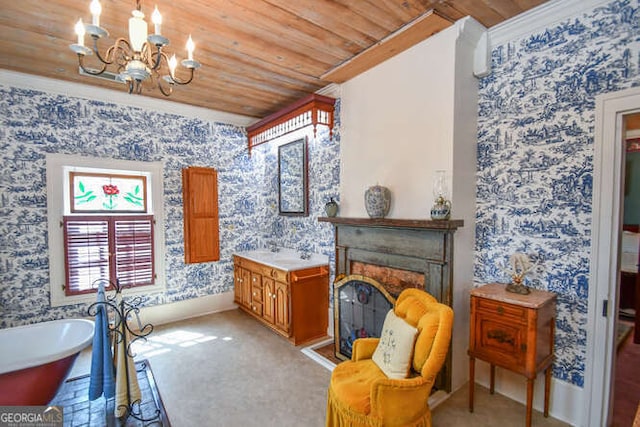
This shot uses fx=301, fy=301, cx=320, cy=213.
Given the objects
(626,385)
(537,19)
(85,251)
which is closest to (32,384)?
(85,251)

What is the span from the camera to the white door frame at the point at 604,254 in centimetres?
195

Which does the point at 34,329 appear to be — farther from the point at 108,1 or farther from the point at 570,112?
the point at 570,112

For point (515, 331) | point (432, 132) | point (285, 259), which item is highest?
point (432, 132)

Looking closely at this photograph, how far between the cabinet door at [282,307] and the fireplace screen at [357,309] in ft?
1.95

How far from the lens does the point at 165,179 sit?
3.99 metres

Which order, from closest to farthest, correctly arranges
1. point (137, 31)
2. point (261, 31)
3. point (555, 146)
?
point (137, 31) < point (555, 146) < point (261, 31)

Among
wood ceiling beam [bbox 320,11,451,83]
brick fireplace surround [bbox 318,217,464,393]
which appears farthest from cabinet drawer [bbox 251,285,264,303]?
wood ceiling beam [bbox 320,11,451,83]

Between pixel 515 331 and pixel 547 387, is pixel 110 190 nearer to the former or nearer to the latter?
pixel 515 331

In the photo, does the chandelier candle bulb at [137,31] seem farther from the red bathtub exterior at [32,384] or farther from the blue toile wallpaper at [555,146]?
the blue toile wallpaper at [555,146]

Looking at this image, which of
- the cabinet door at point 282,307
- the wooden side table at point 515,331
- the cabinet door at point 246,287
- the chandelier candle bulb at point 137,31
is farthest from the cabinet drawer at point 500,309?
the cabinet door at point 246,287

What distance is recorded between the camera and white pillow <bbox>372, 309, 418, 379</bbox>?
1.87 m

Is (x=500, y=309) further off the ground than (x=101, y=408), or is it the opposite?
(x=500, y=309)

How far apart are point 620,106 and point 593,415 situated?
203cm

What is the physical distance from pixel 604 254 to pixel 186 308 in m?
4.43
